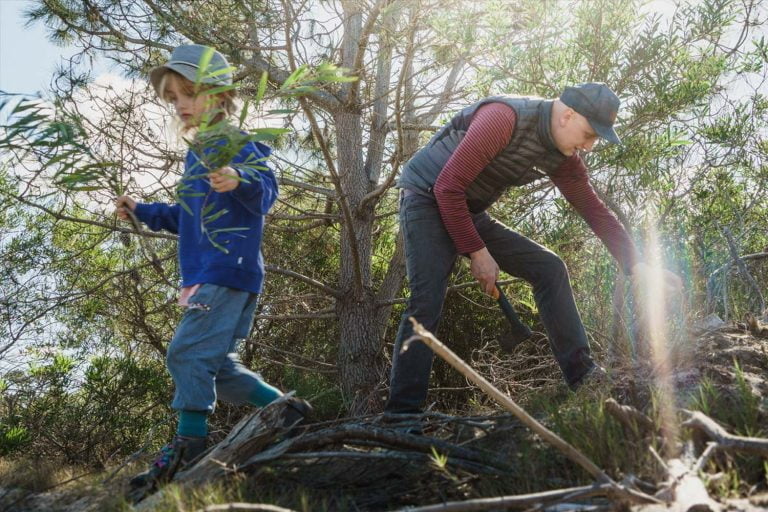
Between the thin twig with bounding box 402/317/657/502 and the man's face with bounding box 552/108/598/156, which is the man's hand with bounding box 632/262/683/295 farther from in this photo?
the thin twig with bounding box 402/317/657/502

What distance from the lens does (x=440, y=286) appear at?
331cm

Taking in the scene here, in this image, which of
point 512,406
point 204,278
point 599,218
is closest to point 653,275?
point 599,218

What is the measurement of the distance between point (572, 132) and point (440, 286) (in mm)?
864

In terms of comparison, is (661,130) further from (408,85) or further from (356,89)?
(356,89)

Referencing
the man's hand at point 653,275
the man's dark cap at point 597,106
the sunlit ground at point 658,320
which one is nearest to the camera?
the sunlit ground at point 658,320

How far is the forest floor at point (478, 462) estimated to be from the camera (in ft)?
7.10

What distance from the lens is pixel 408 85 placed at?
620cm

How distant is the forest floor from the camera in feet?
7.10

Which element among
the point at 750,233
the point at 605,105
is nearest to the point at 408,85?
the point at 750,233

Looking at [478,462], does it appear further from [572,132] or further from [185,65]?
[185,65]

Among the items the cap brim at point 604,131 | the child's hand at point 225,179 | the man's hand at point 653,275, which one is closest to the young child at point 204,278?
the child's hand at point 225,179

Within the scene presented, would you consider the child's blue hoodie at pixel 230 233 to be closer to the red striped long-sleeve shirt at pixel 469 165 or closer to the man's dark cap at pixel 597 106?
the red striped long-sleeve shirt at pixel 469 165

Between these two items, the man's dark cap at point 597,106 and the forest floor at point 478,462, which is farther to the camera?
the man's dark cap at point 597,106

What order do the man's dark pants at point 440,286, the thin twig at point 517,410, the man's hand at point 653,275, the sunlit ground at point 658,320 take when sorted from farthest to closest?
the man's hand at point 653,275 → the man's dark pants at point 440,286 → the sunlit ground at point 658,320 → the thin twig at point 517,410
